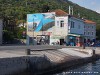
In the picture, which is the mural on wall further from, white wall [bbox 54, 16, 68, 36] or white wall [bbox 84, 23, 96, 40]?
white wall [bbox 84, 23, 96, 40]

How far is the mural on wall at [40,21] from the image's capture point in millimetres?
82125

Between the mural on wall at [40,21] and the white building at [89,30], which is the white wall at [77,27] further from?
the white building at [89,30]

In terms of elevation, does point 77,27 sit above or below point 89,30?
above

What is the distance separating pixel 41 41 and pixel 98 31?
132ft

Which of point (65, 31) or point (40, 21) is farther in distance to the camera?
point (40, 21)

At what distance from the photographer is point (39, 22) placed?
3295 inches

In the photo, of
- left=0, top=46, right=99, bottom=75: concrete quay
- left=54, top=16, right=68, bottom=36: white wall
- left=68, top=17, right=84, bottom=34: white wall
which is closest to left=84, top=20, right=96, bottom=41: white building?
left=68, top=17, right=84, bottom=34: white wall

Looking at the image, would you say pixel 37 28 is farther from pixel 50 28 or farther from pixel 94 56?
pixel 94 56

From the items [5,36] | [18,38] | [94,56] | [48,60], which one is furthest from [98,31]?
[48,60]

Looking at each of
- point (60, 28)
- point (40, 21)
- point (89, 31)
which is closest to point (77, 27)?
point (60, 28)

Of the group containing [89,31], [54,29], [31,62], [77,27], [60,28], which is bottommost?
[31,62]

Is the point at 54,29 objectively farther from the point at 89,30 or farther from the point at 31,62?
the point at 31,62

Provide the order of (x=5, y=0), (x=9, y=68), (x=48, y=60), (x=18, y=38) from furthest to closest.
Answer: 1. (x=5, y=0)
2. (x=18, y=38)
3. (x=48, y=60)
4. (x=9, y=68)

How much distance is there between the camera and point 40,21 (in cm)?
8338
